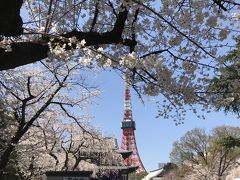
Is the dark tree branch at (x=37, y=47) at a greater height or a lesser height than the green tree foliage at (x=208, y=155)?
lesser

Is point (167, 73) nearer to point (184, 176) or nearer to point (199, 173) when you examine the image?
point (199, 173)

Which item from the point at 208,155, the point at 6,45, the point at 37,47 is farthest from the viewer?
the point at 208,155

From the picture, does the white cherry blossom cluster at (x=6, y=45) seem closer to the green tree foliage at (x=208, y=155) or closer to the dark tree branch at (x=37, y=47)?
the dark tree branch at (x=37, y=47)

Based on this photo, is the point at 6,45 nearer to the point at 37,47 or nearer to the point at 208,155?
the point at 37,47

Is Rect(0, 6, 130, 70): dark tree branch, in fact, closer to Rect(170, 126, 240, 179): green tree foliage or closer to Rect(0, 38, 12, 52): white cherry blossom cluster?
Rect(0, 38, 12, 52): white cherry blossom cluster

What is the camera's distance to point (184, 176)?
138ft

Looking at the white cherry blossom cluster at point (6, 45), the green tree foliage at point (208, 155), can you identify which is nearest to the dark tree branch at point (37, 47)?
the white cherry blossom cluster at point (6, 45)

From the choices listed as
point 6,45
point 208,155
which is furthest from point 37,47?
point 208,155

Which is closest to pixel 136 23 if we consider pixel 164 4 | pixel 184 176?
pixel 164 4

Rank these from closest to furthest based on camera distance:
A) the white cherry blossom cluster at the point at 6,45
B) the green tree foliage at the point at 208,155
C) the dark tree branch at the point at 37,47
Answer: the white cherry blossom cluster at the point at 6,45, the dark tree branch at the point at 37,47, the green tree foliage at the point at 208,155

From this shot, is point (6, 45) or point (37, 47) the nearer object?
point (6, 45)

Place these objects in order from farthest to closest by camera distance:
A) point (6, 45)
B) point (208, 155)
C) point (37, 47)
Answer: point (208, 155) → point (37, 47) → point (6, 45)

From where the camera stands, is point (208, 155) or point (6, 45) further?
point (208, 155)

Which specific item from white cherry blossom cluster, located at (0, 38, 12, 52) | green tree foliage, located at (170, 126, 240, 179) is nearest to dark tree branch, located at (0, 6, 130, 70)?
white cherry blossom cluster, located at (0, 38, 12, 52)
